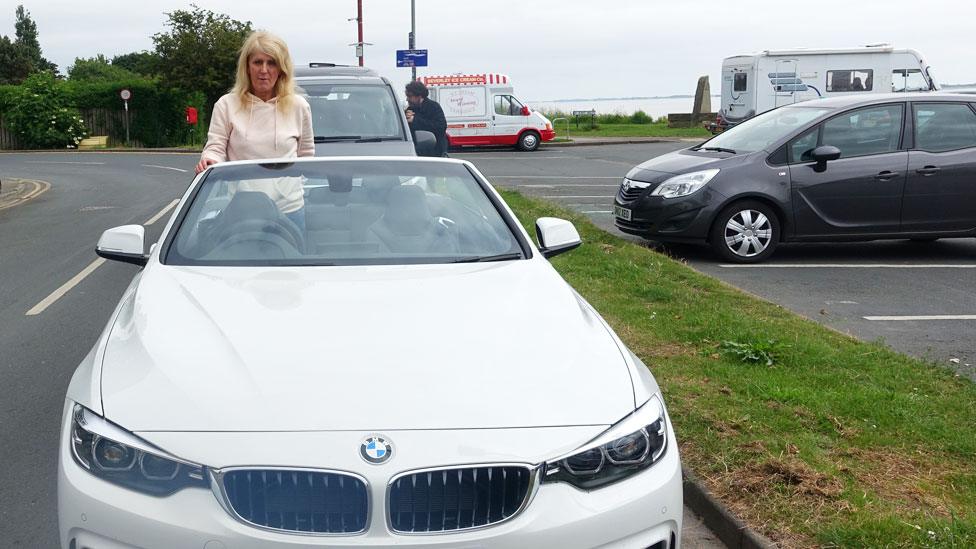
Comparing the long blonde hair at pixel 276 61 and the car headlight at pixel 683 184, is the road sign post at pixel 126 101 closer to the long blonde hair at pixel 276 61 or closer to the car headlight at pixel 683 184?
the car headlight at pixel 683 184

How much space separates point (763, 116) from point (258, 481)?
1047 centimetres

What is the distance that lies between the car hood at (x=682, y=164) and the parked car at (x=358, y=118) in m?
2.29

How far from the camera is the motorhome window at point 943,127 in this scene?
36.0ft

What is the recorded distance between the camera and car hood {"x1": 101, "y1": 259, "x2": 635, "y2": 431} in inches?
112

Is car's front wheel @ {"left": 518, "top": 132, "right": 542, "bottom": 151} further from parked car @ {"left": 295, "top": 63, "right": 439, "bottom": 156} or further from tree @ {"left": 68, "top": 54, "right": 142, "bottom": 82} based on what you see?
tree @ {"left": 68, "top": 54, "right": 142, "bottom": 82}

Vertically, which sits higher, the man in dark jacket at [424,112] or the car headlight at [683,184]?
the man in dark jacket at [424,112]

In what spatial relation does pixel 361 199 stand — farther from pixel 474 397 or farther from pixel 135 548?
pixel 135 548

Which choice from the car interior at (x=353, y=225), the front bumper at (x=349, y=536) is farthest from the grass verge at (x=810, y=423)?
the car interior at (x=353, y=225)

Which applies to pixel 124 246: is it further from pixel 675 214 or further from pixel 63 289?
pixel 675 214

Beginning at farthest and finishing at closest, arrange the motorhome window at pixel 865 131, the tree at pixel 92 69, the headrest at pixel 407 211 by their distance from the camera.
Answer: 1. the tree at pixel 92 69
2. the motorhome window at pixel 865 131
3. the headrest at pixel 407 211

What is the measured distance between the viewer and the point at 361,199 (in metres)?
4.59

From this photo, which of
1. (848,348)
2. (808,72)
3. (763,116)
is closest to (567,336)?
(848,348)

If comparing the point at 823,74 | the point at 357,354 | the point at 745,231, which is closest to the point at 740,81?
the point at 823,74

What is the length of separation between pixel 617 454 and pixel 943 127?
31.0 ft
